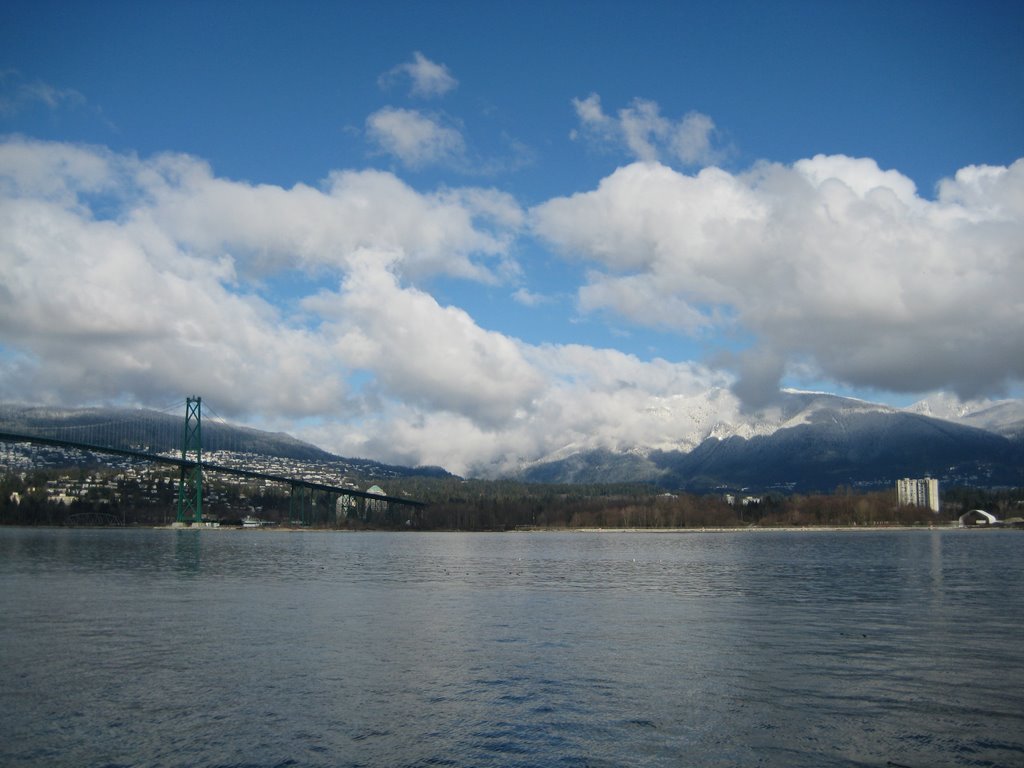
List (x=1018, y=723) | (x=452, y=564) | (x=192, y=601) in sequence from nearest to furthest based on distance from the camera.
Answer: (x=1018, y=723) → (x=192, y=601) → (x=452, y=564)

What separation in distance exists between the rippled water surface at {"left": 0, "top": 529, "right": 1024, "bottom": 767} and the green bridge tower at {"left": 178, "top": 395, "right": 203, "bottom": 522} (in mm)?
102889

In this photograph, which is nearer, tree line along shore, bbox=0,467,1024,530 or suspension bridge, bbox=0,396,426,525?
suspension bridge, bbox=0,396,426,525

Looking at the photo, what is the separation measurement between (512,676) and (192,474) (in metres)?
158

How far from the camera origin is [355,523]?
576ft

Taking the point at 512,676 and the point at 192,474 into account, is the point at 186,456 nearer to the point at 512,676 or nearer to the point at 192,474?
the point at 192,474

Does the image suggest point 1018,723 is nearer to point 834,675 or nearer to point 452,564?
point 834,675

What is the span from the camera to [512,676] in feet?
66.0

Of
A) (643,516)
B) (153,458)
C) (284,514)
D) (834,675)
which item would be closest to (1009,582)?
(834,675)

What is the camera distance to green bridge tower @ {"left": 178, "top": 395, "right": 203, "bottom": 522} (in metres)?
139

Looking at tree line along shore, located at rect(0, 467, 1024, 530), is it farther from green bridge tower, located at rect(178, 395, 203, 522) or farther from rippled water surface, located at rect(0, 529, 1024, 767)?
rippled water surface, located at rect(0, 529, 1024, 767)

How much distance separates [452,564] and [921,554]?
128 ft

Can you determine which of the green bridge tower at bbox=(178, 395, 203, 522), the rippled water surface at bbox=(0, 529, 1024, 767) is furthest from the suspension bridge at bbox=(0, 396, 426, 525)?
the rippled water surface at bbox=(0, 529, 1024, 767)

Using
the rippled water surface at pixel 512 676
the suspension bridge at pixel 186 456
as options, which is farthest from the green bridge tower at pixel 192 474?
the rippled water surface at pixel 512 676

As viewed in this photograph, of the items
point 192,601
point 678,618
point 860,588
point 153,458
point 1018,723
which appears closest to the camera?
point 1018,723
